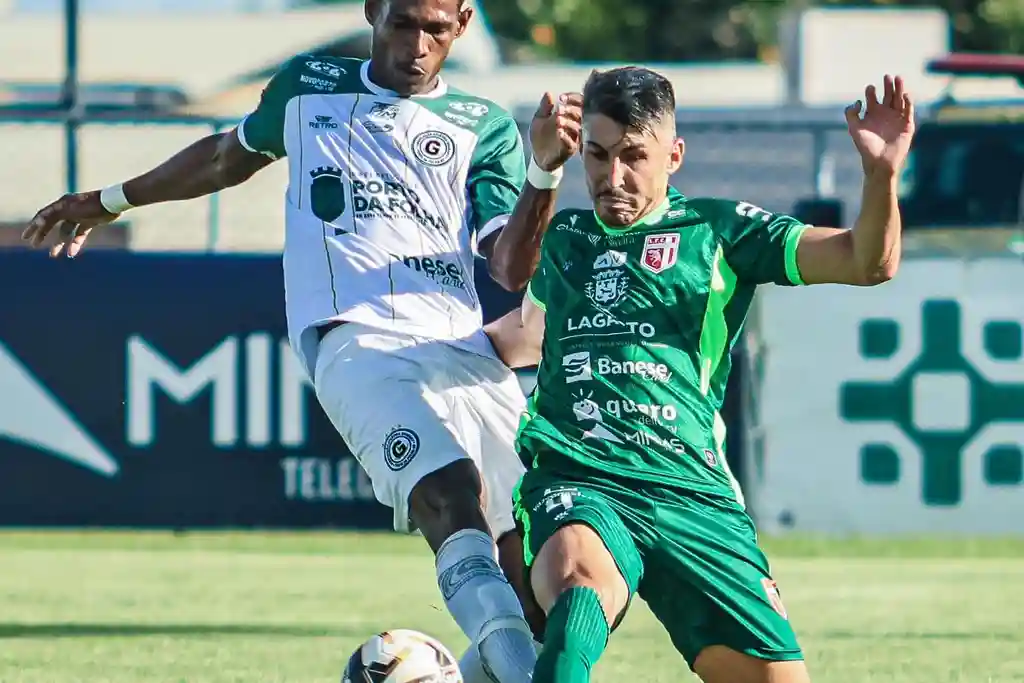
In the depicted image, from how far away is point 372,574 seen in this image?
1059cm

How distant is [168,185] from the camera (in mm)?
6516

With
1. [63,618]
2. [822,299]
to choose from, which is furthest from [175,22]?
[63,618]

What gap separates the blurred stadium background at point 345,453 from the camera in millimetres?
8297

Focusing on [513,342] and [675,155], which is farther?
[513,342]

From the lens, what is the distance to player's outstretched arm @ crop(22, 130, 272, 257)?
21.2 feet

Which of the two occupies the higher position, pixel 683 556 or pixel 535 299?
pixel 535 299

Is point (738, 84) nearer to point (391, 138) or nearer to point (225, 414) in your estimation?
point (225, 414)

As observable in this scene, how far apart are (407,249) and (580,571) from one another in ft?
5.35

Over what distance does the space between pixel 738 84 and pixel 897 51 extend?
7.02 metres

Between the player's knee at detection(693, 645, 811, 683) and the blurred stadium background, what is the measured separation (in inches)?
82.5

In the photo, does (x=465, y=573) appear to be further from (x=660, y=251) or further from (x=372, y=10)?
(x=372, y=10)

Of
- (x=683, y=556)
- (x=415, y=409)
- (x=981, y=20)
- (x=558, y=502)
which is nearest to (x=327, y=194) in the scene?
(x=415, y=409)

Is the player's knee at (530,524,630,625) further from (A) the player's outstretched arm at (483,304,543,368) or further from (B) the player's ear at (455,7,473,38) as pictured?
(B) the player's ear at (455,7,473,38)

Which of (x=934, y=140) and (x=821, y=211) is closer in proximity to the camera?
(x=821, y=211)
